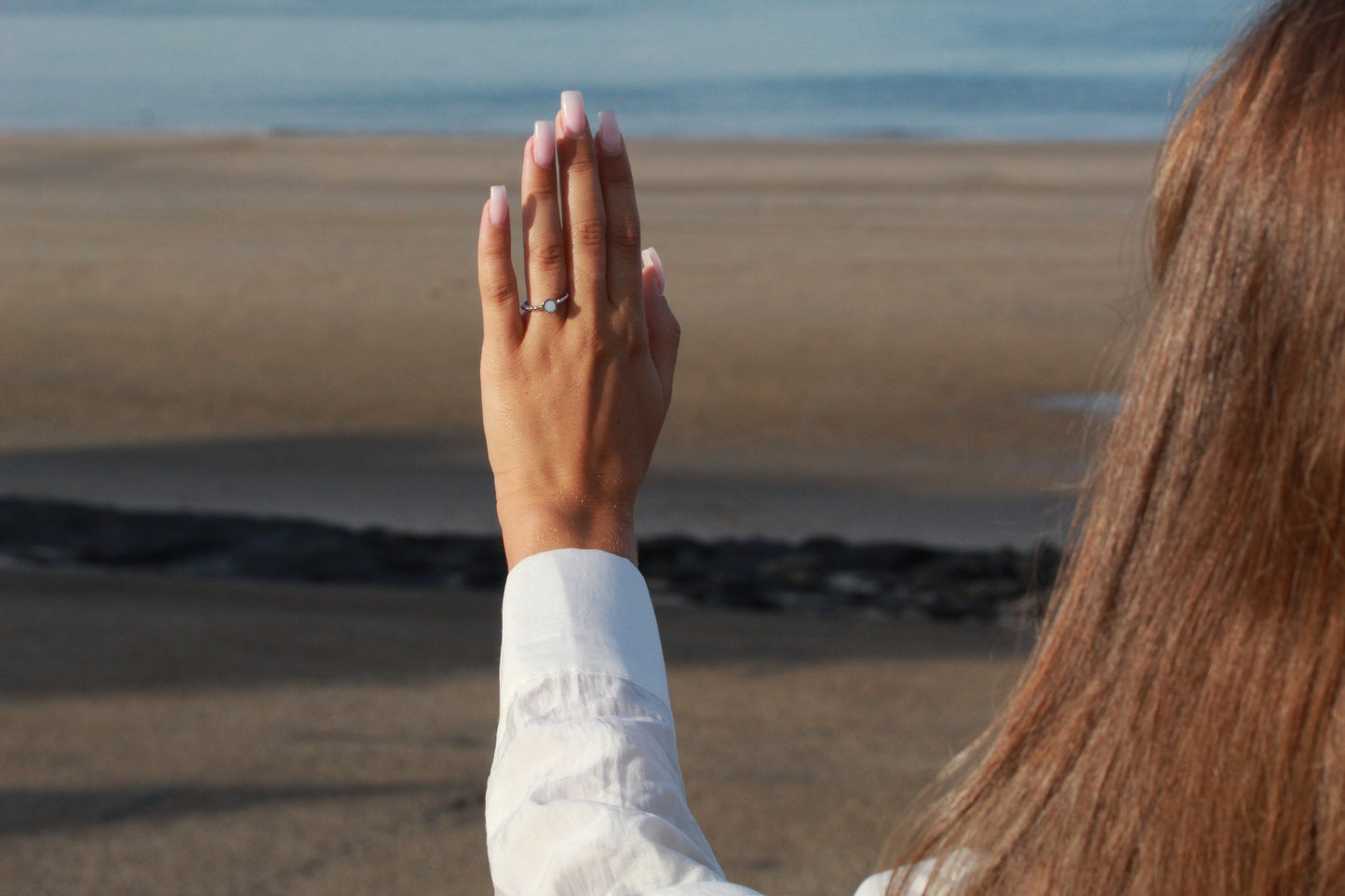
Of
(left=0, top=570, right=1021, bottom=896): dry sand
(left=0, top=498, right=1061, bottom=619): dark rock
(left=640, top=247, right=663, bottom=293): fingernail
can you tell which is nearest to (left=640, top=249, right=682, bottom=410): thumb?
(left=640, top=247, right=663, bottom=293): fingernail

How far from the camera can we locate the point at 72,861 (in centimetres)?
276

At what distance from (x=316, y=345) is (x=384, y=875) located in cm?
863

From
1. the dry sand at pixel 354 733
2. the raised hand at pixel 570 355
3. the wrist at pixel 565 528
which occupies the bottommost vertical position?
the dry sand at pixel 354 733

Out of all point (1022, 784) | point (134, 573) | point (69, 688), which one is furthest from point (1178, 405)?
point (134, 573)

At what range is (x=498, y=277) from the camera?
111cm

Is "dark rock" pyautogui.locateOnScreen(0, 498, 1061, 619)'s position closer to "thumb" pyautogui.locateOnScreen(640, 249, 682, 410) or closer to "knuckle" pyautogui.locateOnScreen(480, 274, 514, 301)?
"thumb" pyautogui.locateOnScreen(640, 249, 682, 410)

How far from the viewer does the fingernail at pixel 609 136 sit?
1.12 meters

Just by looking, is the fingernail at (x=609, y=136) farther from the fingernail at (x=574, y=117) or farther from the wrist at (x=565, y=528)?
the wrist at (x=565, y=528)

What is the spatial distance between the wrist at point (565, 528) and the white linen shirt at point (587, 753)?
0.02m

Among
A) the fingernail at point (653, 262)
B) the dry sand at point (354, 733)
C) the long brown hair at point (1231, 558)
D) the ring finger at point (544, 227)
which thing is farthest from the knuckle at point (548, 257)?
the dry sand at point (354, 733)

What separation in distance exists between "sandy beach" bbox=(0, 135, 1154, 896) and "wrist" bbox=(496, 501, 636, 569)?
0.42 metres

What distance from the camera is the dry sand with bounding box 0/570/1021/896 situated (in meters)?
2.84

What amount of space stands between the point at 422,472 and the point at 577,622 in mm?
7056

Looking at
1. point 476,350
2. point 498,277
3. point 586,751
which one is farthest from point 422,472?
point 586,751
